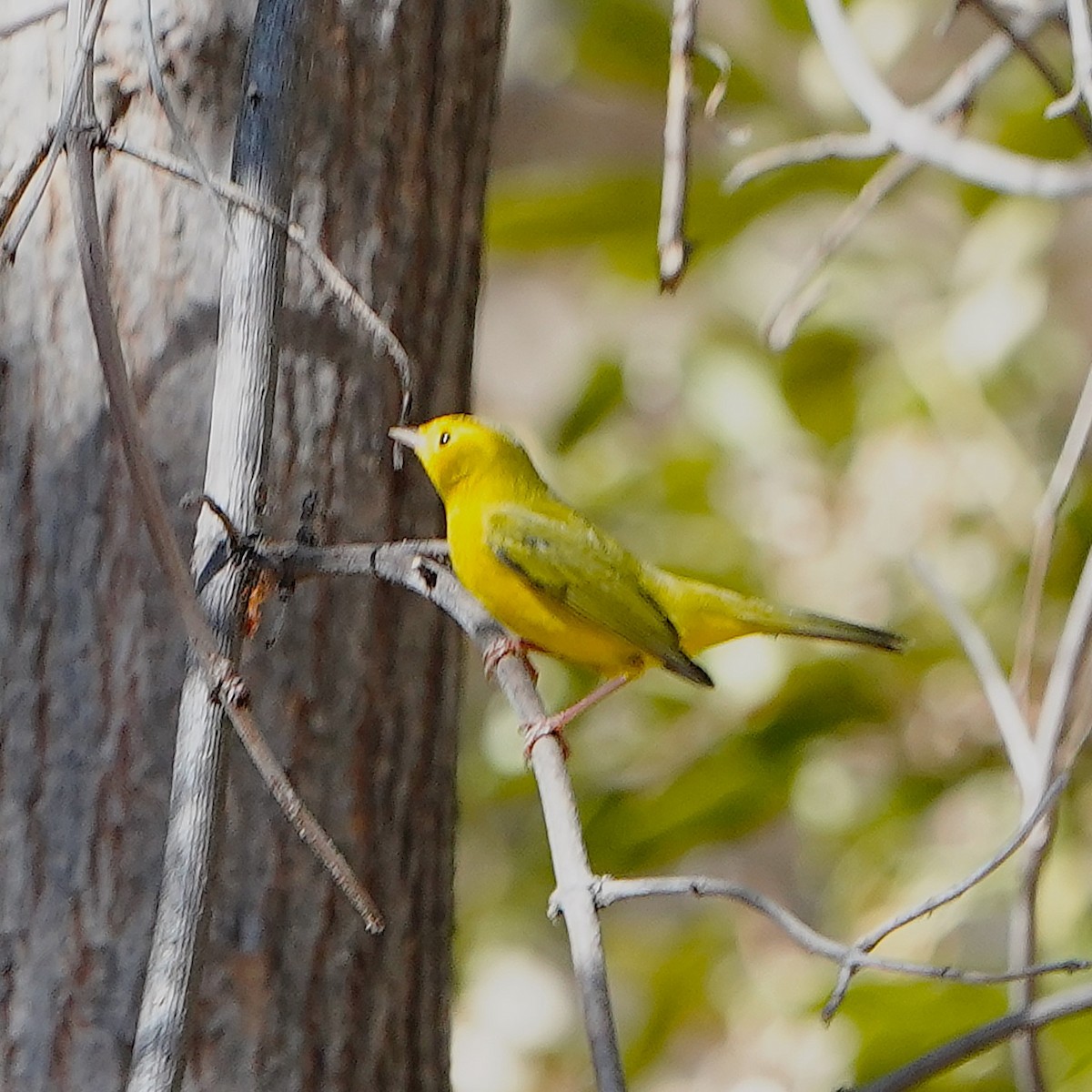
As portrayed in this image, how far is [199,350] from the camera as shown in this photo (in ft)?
6.45

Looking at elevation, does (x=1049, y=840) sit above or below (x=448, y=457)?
below

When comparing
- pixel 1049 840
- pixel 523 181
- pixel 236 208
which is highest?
pixel 523 181

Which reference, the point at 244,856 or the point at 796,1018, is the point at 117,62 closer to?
the point at 244,856

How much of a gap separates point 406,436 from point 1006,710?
2.76 ft

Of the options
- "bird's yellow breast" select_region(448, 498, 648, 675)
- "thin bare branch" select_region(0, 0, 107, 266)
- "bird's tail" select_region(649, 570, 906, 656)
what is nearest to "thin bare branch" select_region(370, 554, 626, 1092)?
"thin bare branch" select_region(0, 0, 107, 266)

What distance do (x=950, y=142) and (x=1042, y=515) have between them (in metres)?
0.55

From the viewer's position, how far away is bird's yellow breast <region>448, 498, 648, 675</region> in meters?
2.61

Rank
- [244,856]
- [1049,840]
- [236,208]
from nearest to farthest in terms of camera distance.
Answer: [236,208] → [1049,840] → [244,856]

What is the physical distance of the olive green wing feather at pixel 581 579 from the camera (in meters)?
2.63

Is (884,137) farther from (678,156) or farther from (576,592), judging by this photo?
(576,592)

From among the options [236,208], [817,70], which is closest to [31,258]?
[236,208]

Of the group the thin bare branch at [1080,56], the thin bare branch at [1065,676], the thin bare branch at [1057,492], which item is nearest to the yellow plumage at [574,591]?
the thin bare branch at [1057,492]

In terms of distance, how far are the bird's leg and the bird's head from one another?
1.21 feet

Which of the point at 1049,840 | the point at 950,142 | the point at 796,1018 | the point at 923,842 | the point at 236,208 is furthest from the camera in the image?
the point at 923,842
